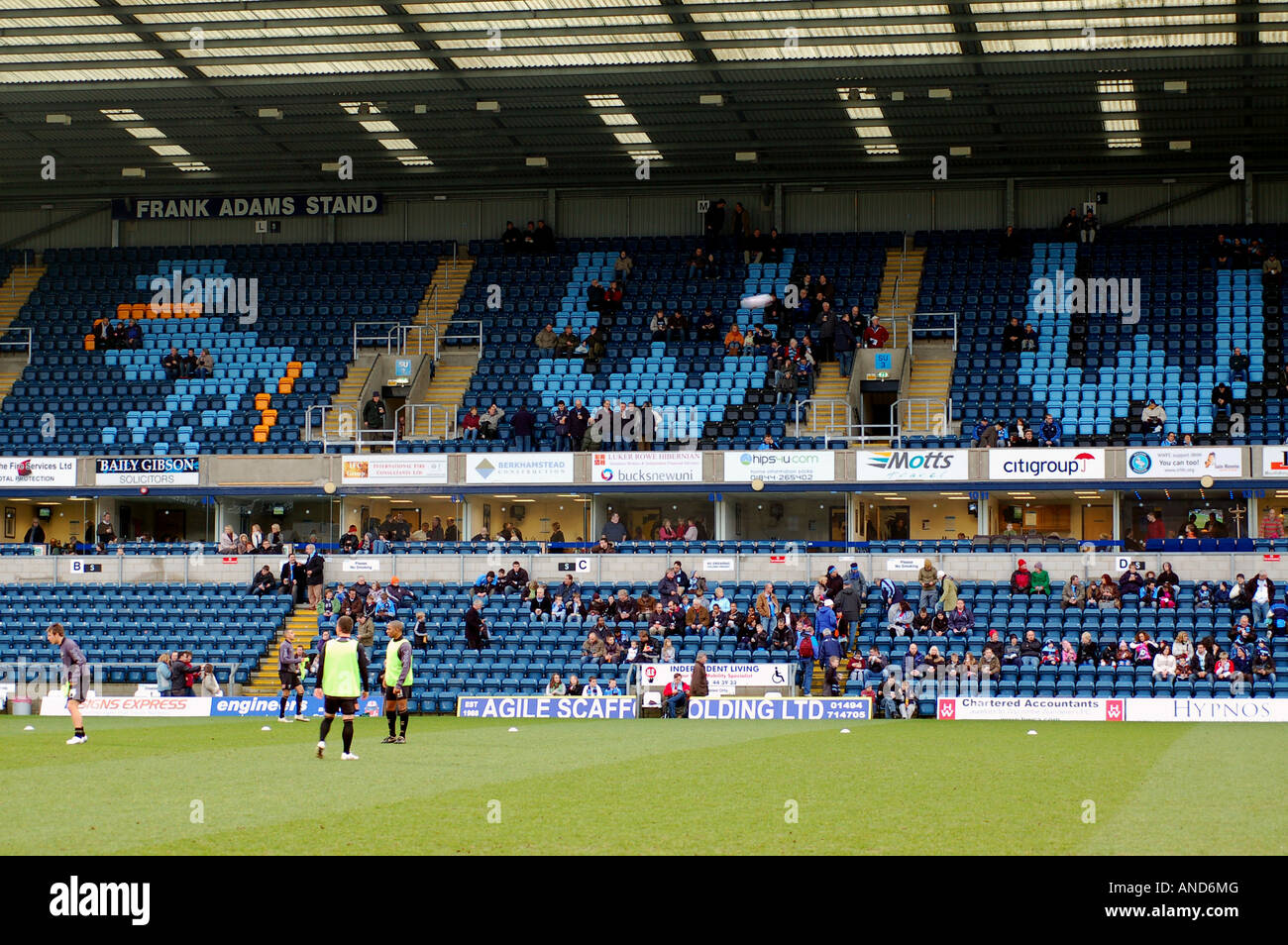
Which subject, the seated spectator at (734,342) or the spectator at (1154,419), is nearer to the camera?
the spectator at (1154,419)

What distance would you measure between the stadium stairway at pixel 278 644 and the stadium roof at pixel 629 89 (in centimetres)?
1400

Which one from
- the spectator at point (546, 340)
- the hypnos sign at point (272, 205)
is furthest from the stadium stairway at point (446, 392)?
the hypnos sign at point (272, 205)

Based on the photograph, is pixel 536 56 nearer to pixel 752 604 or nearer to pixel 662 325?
pixel 662 325

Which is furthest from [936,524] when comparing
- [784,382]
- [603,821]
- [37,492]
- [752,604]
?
[603,821]

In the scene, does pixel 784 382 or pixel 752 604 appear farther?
pixel 784 382

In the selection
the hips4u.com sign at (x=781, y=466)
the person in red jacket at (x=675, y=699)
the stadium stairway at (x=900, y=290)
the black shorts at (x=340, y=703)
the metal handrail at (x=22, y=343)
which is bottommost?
the person in red jacket at (x=675, y=699)

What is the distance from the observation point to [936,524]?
4359 cm

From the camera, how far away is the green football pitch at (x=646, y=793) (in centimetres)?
1135

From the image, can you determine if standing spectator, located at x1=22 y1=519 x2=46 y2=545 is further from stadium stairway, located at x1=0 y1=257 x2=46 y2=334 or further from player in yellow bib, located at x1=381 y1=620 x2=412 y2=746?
player in yellow bib, located at x1=381 y1=620 x2=412 y2=746

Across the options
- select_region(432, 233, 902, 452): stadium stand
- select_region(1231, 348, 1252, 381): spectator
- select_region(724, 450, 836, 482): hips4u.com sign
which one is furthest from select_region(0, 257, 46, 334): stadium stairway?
select_region(1231, 348, 1252, 381): spectator

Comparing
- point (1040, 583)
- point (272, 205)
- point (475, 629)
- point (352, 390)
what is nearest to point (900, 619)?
point (1040, 583)

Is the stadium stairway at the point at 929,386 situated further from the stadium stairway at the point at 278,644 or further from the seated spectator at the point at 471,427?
the stadium stairway at the point at 278,644

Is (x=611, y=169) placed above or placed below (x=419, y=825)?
above

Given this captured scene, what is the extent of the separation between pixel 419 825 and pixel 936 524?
3292 centimetres
